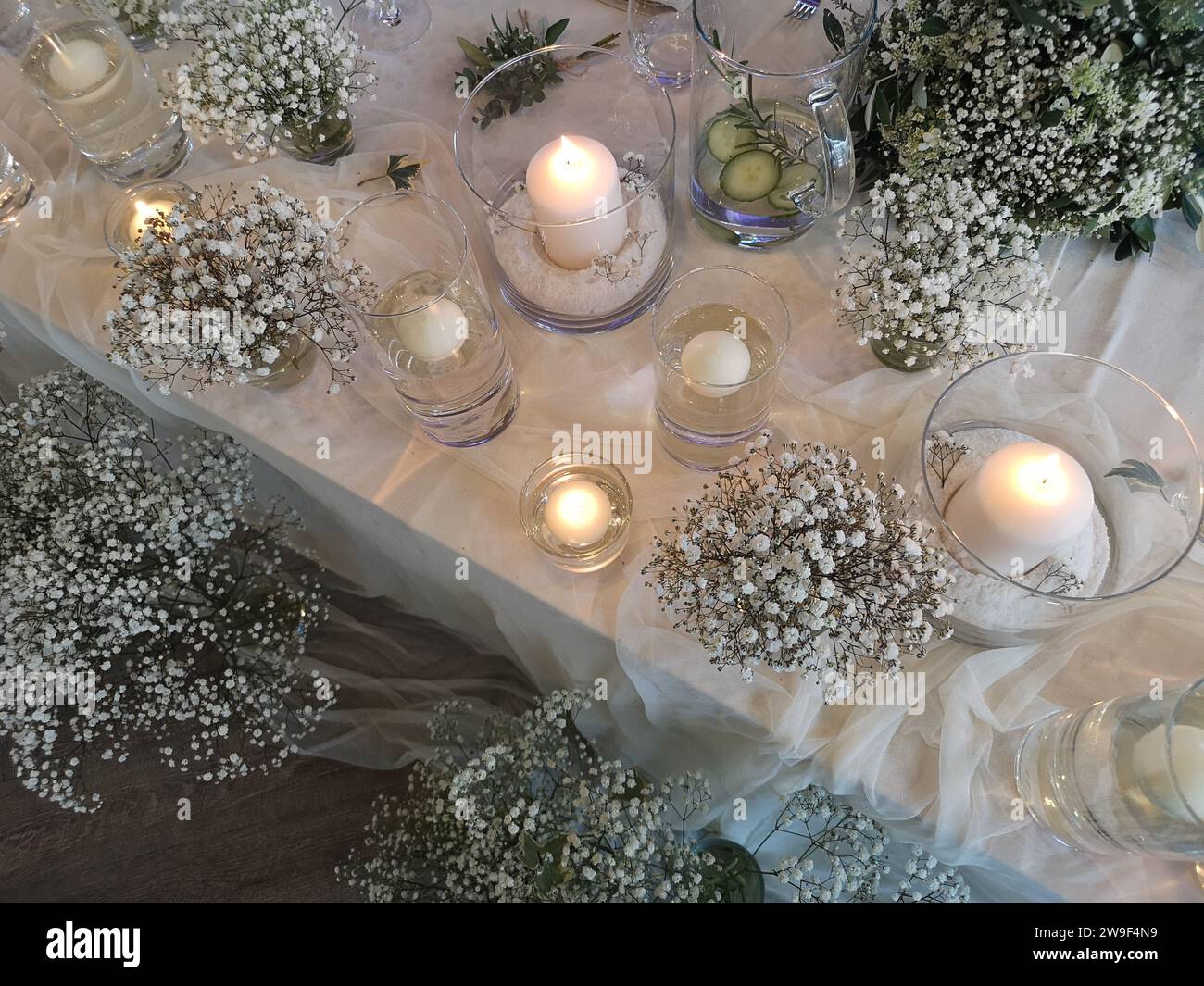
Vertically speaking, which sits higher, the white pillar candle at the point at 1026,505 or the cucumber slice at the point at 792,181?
the cucumber slice at the point at 792,181

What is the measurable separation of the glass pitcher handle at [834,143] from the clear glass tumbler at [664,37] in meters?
0.51

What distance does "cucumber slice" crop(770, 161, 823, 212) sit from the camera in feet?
4.23

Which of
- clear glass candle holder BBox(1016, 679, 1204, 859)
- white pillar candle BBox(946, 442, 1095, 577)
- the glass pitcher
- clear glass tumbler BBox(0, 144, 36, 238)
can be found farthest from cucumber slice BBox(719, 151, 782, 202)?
clear glass tumbler BBox(0, 144, 36, 238)

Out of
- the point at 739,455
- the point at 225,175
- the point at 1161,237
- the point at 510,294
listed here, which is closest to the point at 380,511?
the point at 510,294

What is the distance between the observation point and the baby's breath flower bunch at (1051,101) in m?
1.11

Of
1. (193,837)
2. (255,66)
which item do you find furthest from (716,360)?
(193,837)

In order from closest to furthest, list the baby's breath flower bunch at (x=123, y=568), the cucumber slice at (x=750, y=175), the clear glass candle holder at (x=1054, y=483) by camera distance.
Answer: the clear glass candle holder at (x=1054, y=483) < the cucumber slice at (x=750, y=175) < the baby's breath flower bunch at (x=123, y=568)

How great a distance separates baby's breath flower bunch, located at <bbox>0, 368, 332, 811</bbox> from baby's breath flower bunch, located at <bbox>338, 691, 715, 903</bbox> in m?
0.39

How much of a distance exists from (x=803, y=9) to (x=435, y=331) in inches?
32.4

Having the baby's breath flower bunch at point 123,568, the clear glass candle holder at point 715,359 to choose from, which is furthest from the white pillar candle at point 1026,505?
the baby's breath flower bunch at point 123,568

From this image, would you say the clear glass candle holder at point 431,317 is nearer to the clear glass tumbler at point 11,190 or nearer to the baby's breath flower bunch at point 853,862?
the clear glass tumbler at point 11,190

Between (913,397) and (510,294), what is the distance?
0.69 metres

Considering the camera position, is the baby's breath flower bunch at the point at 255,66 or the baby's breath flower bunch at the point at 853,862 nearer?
the baby's breath flower bunch at the point at 255,66

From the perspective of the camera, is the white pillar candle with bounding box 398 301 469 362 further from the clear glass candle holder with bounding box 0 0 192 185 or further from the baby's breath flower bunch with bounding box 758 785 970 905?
the baby's breath flower bunch with bounding box 758 785 970 905
